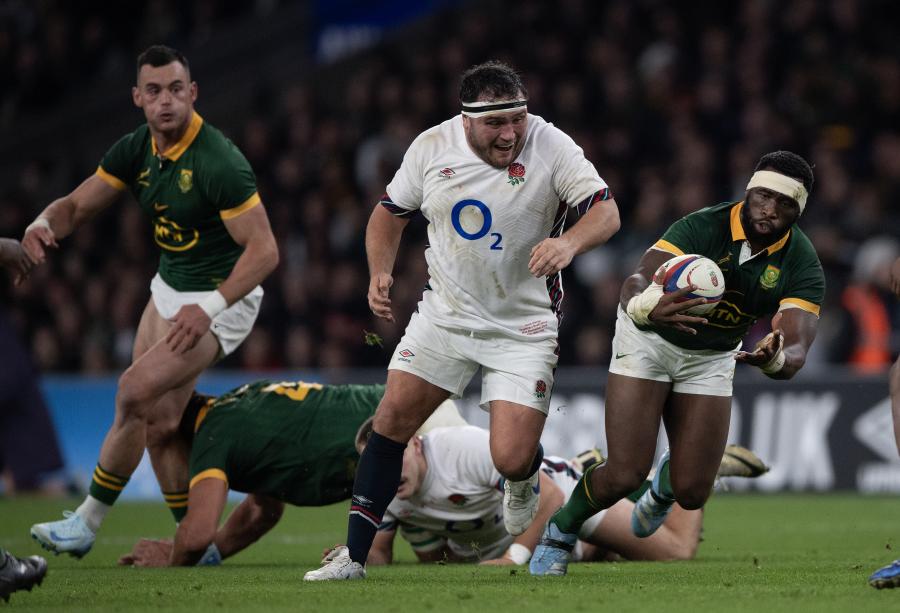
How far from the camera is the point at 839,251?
13578 millimetres

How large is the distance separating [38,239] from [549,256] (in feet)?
10.4

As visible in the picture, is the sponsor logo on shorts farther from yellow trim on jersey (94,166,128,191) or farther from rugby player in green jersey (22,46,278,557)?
yellow trim on jersey (94,166,128,191)

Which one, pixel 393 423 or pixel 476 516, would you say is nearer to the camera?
pixel 393 423

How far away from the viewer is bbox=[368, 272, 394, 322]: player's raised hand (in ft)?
20.4

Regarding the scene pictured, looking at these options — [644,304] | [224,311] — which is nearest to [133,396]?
[224,311]

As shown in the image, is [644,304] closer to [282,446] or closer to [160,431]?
[282,446]

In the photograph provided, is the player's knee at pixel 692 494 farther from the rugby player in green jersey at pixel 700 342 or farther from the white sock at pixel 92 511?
the white sock at pixel 92 511

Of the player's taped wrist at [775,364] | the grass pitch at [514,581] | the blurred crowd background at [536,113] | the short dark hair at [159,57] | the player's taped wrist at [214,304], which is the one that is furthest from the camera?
the blurred crowd background at [536,113]

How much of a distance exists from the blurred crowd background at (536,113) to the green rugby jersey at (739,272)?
18.9 feet

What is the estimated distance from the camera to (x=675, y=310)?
233 inches

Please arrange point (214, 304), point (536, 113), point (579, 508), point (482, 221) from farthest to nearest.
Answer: point (536, 113) → point (214, 304) → point (579, 508) → point (482, 221)

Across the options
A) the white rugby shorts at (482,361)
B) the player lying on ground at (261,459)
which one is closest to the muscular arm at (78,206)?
the player lying on ground at (261,459)

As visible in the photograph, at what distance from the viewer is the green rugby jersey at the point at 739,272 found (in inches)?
254

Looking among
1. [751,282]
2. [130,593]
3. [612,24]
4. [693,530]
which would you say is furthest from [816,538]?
[612,24]
